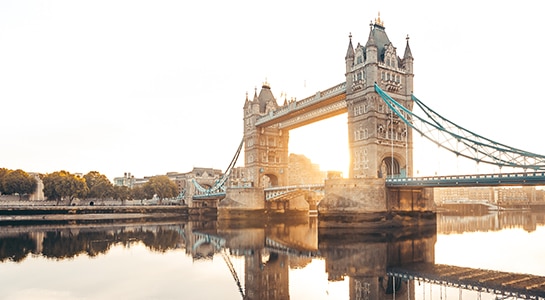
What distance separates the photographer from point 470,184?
Answer: 33.9m

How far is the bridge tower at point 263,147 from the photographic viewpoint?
2554 inches

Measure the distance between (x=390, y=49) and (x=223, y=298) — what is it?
36.0 meters

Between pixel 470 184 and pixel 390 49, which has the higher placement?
pixel 390 49

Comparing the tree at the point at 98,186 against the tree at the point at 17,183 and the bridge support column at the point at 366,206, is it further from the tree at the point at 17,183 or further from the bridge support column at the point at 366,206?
the bridge support column at the point at 366,206

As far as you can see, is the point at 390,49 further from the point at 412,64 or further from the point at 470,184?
the point at 470,184

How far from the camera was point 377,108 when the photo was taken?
43031 millimetres

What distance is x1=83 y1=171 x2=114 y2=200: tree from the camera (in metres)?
78.0

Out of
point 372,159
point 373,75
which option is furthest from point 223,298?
point 373,75

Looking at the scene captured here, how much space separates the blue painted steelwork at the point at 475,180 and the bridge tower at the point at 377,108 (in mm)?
4536

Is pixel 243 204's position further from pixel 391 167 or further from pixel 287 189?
pixel 391 167

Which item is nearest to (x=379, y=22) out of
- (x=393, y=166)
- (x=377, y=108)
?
(x=377, y=108)

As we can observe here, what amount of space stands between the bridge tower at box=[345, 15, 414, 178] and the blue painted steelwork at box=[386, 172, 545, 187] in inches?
179

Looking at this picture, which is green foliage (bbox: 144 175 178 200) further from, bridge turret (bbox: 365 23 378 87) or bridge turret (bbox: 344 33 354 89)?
bridge turret (bbox: 365 23 378 87)

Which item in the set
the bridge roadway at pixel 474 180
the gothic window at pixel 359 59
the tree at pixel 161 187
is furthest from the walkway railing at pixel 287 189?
the tree at pixel 161 187
